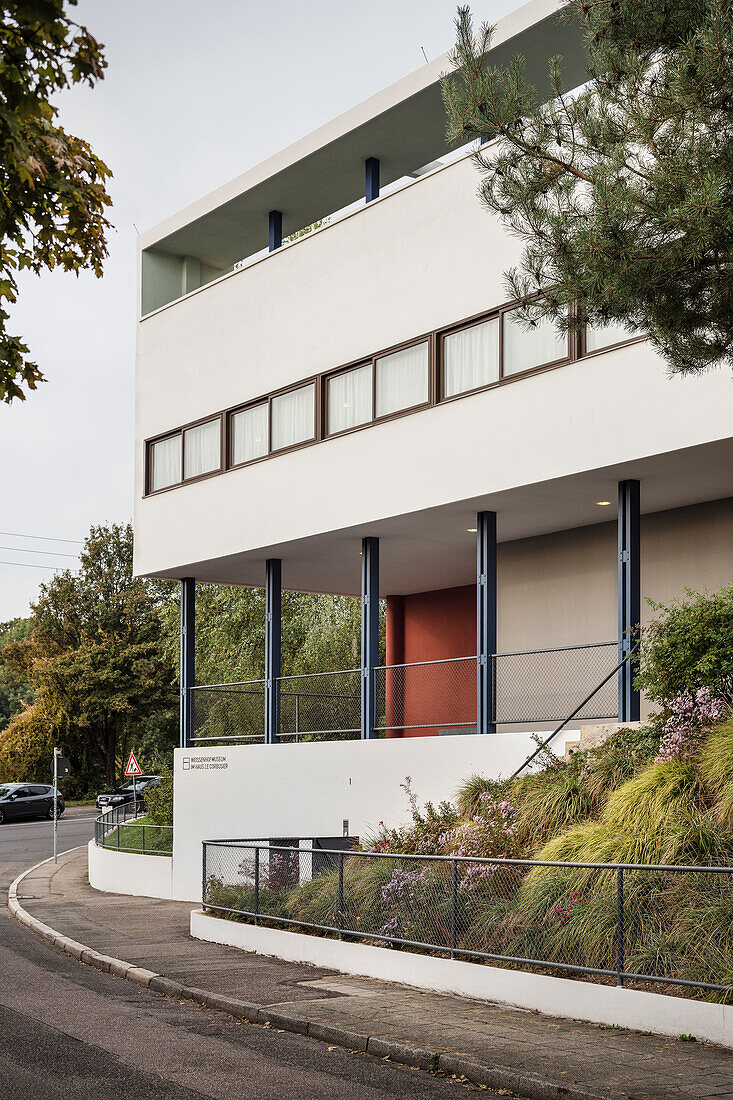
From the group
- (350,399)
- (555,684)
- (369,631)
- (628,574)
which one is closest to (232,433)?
(350,399)

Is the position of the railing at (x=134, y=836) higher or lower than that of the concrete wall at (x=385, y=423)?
lower

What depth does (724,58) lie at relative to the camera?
25.5 ft

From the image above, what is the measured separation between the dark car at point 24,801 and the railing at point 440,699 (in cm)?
2714

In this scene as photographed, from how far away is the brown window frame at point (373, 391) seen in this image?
16266 millimetres

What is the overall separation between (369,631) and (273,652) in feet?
9.78

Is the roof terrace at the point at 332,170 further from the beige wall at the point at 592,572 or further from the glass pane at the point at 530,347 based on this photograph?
the beige wall at the point at 592,572

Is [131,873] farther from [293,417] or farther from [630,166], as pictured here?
[630,166]

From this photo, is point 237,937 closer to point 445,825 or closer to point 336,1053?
point 445,825

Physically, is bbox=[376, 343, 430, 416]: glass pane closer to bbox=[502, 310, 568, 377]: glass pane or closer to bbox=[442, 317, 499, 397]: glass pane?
bbox=[442, 317, 499, 397]: glass pane

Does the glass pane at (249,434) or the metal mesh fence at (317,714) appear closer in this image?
the glass pane at (249,434)

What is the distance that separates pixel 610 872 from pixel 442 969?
209cm

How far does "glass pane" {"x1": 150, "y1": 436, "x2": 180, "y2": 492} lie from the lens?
23812 mm

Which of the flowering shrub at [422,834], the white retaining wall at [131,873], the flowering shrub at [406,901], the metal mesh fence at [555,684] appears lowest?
the white retaining wall at [131,873]

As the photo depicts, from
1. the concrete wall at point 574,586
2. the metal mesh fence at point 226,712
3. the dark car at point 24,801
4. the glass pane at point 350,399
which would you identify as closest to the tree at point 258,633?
the dark car at point 24,801
